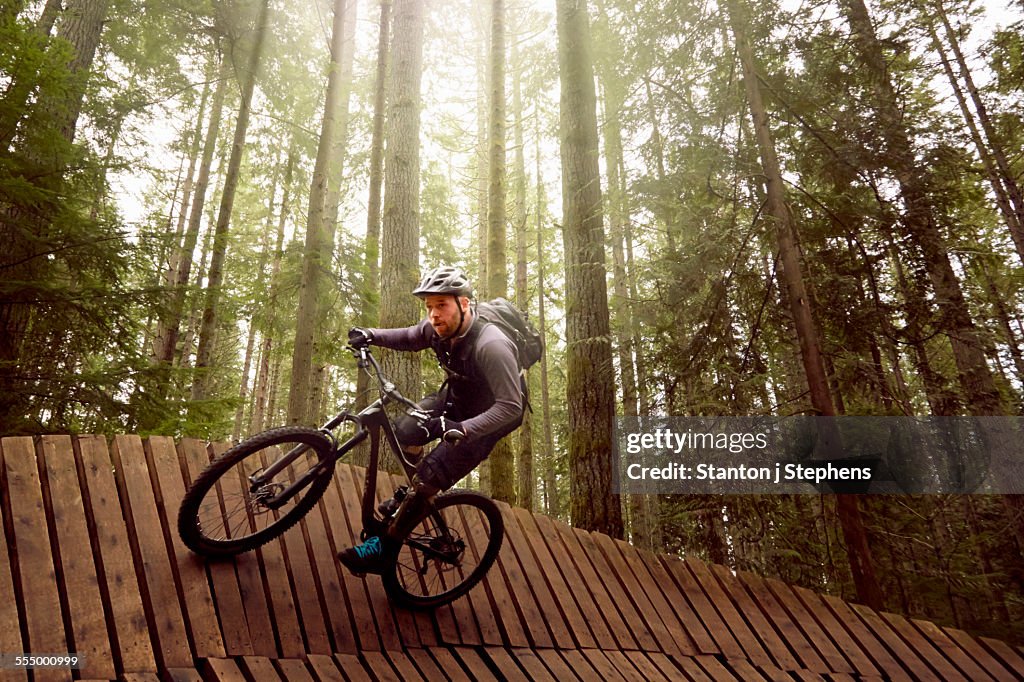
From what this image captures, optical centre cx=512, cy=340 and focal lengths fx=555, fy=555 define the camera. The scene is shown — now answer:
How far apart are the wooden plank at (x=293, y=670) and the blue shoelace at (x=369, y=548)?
678 mm

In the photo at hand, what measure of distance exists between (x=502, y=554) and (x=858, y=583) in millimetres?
3829

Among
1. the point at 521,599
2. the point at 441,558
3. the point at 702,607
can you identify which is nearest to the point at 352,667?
the point at 441,558

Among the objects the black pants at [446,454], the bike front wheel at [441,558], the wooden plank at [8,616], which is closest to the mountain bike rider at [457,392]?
the black pants at [446,454]

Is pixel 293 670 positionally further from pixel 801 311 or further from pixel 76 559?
pixel 801 311

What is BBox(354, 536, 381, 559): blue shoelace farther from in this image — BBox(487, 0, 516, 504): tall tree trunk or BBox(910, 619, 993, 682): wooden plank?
BBox(910, 619, 993, 682): wooden plank

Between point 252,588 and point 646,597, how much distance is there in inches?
131

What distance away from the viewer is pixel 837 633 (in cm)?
508

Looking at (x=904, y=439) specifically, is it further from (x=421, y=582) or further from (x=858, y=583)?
(x=421, y=582)

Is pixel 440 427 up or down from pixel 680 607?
up

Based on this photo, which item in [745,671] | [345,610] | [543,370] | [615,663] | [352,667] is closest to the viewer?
[352,667]

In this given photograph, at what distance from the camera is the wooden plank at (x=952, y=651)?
15.9 ft

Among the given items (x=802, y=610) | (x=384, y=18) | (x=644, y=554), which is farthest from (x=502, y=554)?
(x=384, y=18)

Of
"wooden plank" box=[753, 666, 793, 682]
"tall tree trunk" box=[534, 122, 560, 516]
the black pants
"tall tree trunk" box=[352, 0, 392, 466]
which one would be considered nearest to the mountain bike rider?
the black pants

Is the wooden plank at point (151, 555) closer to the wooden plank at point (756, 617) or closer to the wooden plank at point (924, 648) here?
the wooden plank at point (756, 617)
